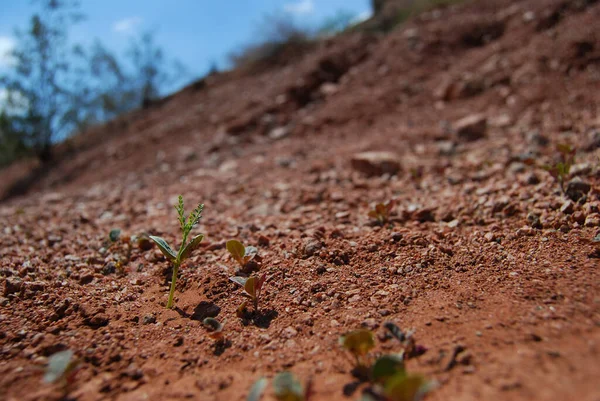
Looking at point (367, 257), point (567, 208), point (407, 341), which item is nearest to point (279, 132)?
point (367, 257)

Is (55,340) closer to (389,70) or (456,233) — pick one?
(456,233)

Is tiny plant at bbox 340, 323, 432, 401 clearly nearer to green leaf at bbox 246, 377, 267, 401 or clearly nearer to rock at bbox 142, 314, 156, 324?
green leaf at bbox 246, 377, 267, 401

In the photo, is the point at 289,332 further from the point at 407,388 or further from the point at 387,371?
the point at 407,388

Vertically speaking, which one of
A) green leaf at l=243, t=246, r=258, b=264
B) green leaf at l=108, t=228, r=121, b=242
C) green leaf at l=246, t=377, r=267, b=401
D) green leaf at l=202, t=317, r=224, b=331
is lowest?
green leaf at l=246, t=377, r=267, b=401

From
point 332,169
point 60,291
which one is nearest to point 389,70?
point 332,169

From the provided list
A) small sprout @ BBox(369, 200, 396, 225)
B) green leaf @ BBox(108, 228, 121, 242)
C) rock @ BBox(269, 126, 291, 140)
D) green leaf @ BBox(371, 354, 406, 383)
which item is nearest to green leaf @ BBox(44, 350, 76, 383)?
green leaf @ BBox(371, 354, 406, 383)

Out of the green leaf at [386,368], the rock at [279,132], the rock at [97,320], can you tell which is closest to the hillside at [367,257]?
the rock at [97,320]

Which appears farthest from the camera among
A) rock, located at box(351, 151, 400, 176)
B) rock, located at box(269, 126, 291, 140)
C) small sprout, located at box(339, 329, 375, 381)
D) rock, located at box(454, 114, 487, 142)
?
rock, located at box(269, 126, 291, 140)
